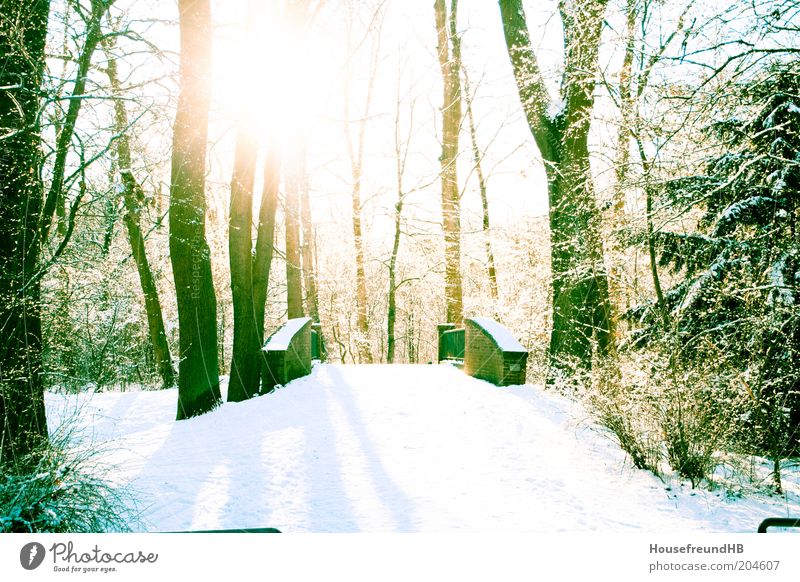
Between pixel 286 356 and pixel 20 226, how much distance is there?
4953 mm

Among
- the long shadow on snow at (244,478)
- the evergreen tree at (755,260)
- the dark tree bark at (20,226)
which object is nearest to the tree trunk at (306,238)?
the long shadow on snow at (244,478)

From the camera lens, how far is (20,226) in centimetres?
344

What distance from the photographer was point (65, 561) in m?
2.02

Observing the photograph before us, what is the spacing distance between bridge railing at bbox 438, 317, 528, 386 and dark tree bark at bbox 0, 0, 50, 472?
5.74 m

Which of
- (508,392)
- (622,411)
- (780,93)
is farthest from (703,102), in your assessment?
(508,392)

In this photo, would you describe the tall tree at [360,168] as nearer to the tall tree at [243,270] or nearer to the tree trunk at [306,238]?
the tree trunk at [306,238]

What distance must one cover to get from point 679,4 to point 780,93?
45.9 inches

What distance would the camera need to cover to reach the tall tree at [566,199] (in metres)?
6.61

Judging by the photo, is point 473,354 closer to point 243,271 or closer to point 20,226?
point 243,271

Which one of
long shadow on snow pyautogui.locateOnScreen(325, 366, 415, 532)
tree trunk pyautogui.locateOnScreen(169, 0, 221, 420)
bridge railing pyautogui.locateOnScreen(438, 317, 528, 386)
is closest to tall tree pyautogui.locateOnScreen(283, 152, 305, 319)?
tree trunk pyautogui.locateOnScreen(169, 0, 221, 420)

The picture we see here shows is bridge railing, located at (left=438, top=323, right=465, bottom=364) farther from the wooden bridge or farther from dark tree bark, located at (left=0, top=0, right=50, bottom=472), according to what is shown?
dark tree bark, located at (left=0, top=0, right=50, bottom=472)

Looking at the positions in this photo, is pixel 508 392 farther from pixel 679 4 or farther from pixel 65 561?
pixel 65 561

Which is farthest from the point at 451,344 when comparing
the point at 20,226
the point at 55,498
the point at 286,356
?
the point at 55,498

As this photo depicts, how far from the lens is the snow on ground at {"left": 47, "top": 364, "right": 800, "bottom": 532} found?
318cm
